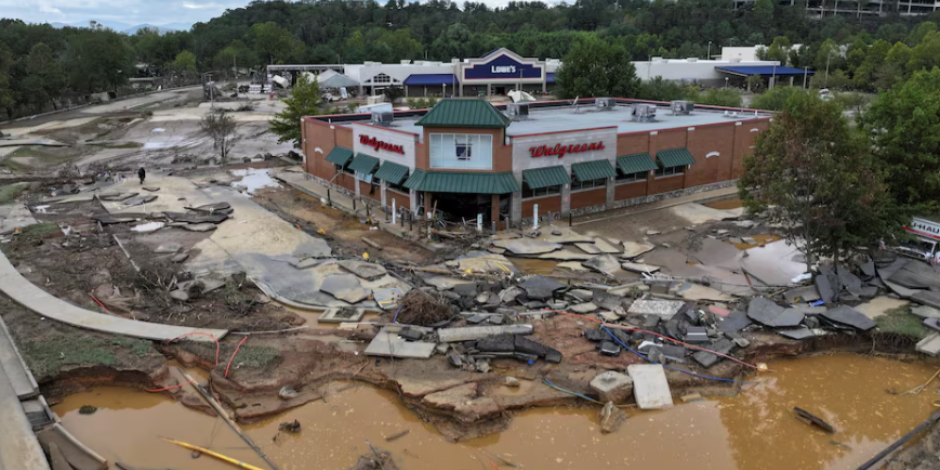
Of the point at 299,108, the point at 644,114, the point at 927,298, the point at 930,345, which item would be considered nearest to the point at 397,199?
the point at 644,114

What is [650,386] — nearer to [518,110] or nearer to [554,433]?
[554,433]

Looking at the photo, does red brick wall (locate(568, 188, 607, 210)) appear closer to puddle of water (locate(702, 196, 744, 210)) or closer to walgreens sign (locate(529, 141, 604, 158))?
walgreens sign (locate(529, 141, 604, 158))

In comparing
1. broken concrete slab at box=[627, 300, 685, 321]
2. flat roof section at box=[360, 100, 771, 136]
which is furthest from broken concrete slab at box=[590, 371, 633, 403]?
flat roof section at box=[360, 100, 771, 136]

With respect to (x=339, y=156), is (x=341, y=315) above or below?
below

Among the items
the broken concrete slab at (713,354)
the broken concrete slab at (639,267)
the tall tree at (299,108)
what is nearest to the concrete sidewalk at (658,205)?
the broken concrete slab at (639,267)

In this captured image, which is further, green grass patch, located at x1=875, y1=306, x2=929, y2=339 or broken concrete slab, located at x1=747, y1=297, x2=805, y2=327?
broken concrete slab, located at x1=747, y1=297, x2=805, y2=327

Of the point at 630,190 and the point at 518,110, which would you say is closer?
the point at 630,190

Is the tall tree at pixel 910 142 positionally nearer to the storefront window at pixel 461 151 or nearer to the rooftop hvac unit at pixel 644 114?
the storefront window at pixel 461 151
